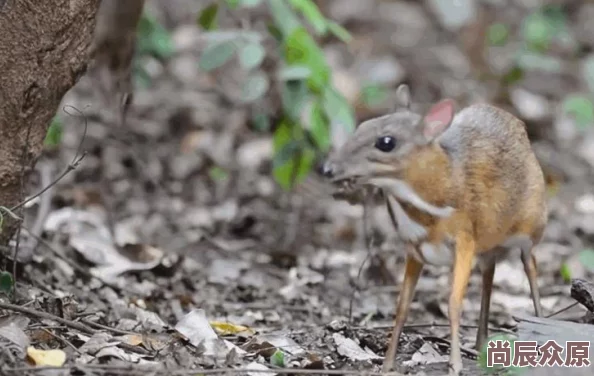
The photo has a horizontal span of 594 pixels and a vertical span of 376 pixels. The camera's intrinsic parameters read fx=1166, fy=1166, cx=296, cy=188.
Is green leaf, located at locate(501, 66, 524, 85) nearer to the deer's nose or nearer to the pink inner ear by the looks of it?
the pink inner ear

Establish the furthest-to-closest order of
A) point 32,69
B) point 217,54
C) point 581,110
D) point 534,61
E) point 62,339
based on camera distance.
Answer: point 534,61 → point 581,110 → point 217,54 → point 32,69 → point 62,339

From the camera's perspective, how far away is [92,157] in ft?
28.5

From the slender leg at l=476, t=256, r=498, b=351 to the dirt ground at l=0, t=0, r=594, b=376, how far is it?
0.08m

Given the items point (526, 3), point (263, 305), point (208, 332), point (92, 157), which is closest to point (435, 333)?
point (263, 305)

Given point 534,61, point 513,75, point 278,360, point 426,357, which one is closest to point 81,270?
point 278,360

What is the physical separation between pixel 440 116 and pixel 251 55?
205cm

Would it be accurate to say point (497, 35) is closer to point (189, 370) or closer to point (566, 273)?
point (566, 273)

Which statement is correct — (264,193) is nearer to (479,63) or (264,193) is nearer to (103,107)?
(103,107)

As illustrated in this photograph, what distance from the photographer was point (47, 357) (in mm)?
4203

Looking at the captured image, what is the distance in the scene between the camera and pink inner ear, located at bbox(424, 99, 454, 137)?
14.8 ft

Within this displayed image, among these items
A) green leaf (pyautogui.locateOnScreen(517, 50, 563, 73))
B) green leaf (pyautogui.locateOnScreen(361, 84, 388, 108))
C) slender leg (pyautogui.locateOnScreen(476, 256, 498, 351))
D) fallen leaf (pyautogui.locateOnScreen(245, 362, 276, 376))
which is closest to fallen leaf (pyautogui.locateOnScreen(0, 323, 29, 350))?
fallen leaf (pyautogui.locateOnScreen(245, 362, 276, 376))

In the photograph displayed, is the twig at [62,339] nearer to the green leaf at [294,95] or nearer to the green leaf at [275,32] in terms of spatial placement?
the green leaf at [294,95]

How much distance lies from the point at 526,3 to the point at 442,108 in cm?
945

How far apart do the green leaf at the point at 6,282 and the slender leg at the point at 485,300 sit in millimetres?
2026
